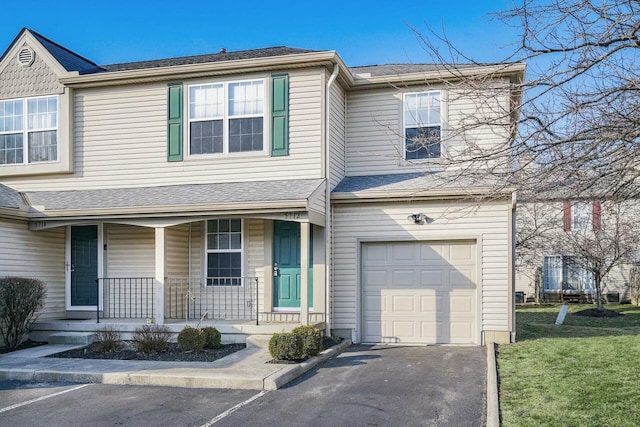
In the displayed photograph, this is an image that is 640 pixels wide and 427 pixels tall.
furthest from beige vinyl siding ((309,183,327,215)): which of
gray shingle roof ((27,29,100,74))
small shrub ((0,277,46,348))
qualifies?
gray shingle roof ((27,29,100,74))

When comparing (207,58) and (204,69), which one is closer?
(204,69)

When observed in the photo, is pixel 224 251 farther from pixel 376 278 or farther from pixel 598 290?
pixel 598 290

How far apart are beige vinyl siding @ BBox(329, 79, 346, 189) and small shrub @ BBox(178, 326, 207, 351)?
411 cm

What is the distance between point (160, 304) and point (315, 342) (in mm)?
3525

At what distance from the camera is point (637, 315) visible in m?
18.4

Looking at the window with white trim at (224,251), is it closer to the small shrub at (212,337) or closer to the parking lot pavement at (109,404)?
the small shrub at (212,337)

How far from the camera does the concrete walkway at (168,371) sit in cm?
824

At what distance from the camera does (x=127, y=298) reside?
42.3 ft

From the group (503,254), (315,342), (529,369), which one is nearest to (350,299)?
(315,342)

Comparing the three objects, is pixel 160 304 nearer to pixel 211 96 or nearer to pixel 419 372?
pixel 211 96

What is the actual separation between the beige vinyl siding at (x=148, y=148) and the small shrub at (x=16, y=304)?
2.74 meters

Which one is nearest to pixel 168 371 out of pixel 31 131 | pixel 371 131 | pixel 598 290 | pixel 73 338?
pixel 73 338

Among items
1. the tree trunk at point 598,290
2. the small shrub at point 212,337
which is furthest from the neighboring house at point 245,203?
the tree trunk at point 598,290

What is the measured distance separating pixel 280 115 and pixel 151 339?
199 inches
